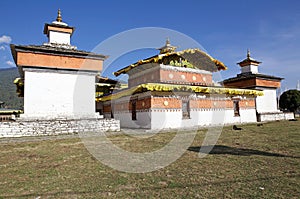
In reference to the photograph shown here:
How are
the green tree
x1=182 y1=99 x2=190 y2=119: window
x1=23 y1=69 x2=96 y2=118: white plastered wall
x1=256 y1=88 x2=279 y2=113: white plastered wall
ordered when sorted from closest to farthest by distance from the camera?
x1=23 y1=69 x2=96 y2=118: white plastered wall < x1=182 y1=99 x2=190 y2=119: window < x1=256 y1=88 x2=279 y2=113: white plastered wall < the green tree

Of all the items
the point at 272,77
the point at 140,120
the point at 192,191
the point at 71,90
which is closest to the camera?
the point at 192,191

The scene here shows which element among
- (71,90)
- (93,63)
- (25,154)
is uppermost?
(93,63)

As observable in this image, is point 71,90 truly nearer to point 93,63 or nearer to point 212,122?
point 93,63

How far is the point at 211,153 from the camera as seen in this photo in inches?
271

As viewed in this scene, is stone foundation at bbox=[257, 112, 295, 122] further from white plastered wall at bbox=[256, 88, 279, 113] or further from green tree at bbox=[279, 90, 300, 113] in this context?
green tree at bbox=[279, 90, 300, 113]

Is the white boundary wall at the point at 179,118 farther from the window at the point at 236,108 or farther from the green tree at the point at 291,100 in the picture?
the green tree at the point at 291,100

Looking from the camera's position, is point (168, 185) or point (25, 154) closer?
point (168, 185)

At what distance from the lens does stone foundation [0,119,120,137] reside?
461 inches

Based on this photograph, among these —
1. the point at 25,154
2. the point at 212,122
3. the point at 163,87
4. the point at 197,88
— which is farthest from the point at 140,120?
the point at 25,154

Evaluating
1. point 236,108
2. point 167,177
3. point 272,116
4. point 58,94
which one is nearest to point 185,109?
point 236,108

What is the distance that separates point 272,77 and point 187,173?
1040 inches

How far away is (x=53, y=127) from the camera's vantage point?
12.7 meters

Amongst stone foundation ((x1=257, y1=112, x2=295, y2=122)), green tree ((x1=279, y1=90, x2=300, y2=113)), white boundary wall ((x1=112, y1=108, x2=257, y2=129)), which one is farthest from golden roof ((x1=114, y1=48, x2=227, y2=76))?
green tree ((x1=279, y1=90, x2=300, y2=113))

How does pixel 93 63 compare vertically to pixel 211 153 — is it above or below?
above
